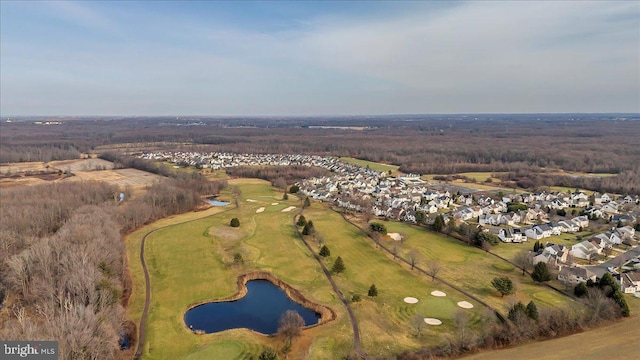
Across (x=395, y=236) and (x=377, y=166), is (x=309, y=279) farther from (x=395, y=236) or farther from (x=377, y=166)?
(x=377, y=166)

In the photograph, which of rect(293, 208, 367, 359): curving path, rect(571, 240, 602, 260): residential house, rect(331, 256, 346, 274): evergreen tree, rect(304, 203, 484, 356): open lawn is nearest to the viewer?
rect(293, 208, 367, 359): curving path

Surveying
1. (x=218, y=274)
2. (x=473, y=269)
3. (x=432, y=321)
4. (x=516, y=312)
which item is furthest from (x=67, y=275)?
(x=473, y=269)

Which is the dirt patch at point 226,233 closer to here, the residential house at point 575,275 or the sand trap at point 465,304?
the sand trap at point 465,304

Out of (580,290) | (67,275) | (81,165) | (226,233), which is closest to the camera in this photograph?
(67,275)

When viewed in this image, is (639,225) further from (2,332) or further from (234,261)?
(2,332)

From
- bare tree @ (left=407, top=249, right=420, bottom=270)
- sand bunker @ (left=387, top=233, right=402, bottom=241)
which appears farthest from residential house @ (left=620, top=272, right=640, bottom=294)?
sand bunker @ (left=387, top=233, right=402, bottom=241)

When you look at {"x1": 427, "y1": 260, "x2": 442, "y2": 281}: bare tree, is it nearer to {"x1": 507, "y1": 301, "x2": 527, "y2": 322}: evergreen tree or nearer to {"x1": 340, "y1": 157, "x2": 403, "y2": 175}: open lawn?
{"x1": 507, "y1": 301, "x2": 527, "y2": 322}: evergreen tree

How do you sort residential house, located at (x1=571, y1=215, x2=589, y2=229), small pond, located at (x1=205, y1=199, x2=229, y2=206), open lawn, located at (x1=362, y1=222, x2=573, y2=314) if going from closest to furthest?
open lawn, located at (x1=362, y1=222, x2=573, y2=314) < residential house, located at (x1=571, y1=215, x2=589, y2=229) < small pond, located at (x1=205, y1=199, x2=229, y2=206)
